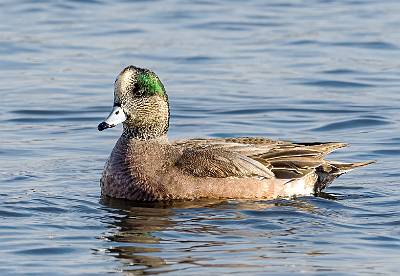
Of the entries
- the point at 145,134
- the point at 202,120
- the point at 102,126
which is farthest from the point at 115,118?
the point at 202,120

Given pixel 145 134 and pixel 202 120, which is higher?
pixel 145 134

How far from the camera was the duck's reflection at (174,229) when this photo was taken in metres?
9.45

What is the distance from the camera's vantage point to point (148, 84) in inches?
452

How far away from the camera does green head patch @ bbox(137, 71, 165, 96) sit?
11430 mm

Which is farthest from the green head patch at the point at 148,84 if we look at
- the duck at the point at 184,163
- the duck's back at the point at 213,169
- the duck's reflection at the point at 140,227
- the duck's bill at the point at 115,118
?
the duck's reflection at the point at 140,227

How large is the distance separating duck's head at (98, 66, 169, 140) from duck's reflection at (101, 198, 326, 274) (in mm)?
685

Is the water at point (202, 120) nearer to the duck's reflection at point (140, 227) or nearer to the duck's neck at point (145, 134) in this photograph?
the duck's reflection at point (140, 227)

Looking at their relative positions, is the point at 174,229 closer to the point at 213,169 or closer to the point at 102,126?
the point at 213,169

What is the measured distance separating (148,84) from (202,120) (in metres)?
3.61

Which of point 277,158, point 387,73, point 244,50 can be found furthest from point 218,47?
point 277,158

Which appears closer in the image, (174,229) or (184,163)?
(174,229)

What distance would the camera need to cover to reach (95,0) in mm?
22766

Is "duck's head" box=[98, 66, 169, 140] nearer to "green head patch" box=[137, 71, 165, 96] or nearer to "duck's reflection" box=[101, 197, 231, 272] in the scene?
"green head patch" box=[137, 71, 165, 96]

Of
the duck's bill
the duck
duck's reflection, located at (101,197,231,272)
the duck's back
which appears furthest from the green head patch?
duck's reflection, located at (101,197,231,272)
